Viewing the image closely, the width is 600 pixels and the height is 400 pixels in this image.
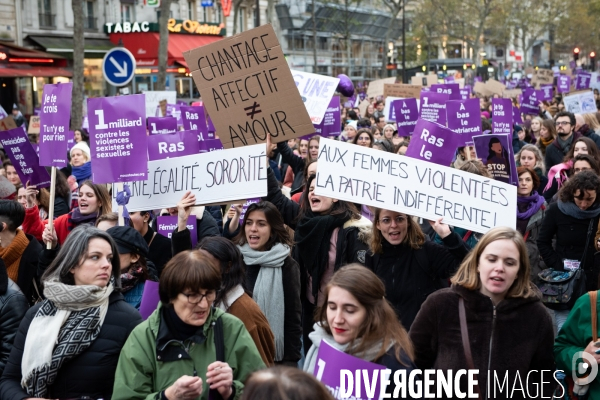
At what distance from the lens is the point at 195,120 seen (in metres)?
12.4

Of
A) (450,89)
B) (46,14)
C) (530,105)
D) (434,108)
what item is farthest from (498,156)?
(46,14)

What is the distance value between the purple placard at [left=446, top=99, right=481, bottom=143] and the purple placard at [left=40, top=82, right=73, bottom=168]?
5.14 metres

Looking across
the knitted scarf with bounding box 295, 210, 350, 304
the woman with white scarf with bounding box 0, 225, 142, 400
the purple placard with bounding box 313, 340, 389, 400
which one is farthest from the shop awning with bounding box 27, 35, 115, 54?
the purple placard with bounding box 313, 340, 389, 400

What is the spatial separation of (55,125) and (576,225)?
419 centimetres

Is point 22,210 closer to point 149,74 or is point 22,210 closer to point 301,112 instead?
point 301,112

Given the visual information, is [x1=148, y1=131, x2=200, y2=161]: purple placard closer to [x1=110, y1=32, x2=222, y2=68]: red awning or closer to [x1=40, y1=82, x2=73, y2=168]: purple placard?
[x1=40, y1=82, x2=73, y2=168]: purple placard

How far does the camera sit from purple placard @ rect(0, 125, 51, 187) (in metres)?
7.93

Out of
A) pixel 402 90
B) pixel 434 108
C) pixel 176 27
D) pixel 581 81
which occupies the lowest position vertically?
pixel 434 108

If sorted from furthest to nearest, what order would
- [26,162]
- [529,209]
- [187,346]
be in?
[26,162] < [529,209] < [187,346]

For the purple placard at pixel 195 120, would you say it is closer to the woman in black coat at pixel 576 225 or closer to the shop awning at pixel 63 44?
the woman in black coat at pixel 576 225

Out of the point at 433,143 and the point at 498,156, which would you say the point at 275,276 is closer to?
the point at 433,143

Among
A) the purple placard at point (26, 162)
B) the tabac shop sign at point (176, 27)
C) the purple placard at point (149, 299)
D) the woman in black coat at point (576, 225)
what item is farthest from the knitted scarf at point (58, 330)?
the tabac shop sign at point (176, 27)

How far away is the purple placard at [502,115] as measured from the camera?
1243 cm

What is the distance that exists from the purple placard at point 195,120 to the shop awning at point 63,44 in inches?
858
